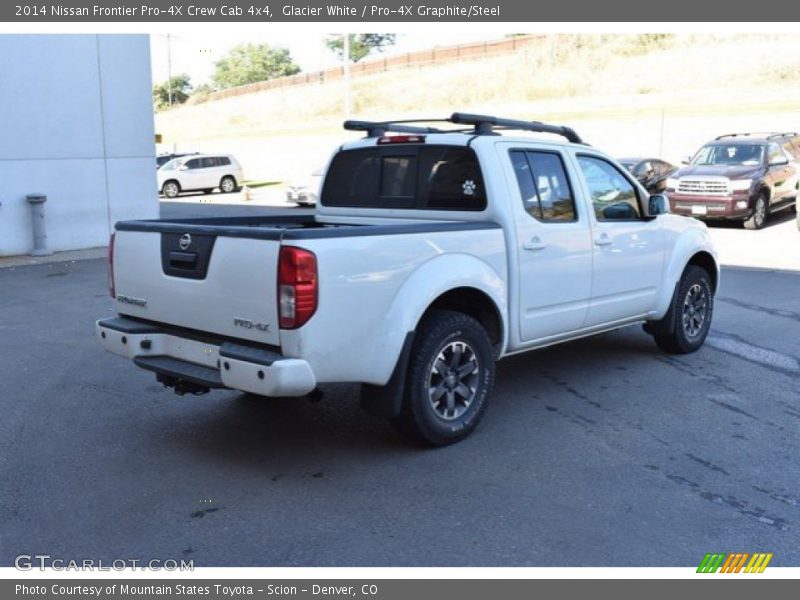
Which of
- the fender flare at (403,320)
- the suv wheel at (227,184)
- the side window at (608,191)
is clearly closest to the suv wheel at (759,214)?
the side window at (608,191)

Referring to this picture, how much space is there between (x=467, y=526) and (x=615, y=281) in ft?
9.84

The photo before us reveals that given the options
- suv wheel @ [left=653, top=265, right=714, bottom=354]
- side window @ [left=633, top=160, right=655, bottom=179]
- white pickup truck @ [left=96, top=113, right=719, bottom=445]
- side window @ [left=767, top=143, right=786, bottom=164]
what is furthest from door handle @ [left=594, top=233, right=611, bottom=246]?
side window @ [left=633, top=160, right=655, bottom=179]

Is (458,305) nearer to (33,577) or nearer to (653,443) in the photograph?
(653,443)

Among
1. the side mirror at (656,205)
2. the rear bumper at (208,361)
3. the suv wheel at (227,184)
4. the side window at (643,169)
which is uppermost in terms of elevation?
the side window at (643,169)

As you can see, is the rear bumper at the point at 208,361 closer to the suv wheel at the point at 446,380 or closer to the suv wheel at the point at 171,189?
the suv wheel at the point at 446,380

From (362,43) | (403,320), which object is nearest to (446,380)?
(403,320)

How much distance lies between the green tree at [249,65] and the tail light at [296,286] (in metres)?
99.1

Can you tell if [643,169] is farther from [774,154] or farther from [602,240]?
[602,240]

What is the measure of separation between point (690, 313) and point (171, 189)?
26.7 meters

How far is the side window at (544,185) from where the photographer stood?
5.69 m

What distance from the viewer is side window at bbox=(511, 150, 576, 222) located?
5688mm

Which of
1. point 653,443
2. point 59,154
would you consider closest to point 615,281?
point 653,443

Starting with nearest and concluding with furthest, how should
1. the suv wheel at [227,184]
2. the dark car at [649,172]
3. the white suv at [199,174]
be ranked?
the dark car at [649,172] → the white suv at [199,174] → the suv wheel at [227,184]

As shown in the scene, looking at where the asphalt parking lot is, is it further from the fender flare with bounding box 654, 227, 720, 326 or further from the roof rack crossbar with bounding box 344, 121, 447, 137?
the roof rack crossbar with bounding box 344, 121, 447, 137
